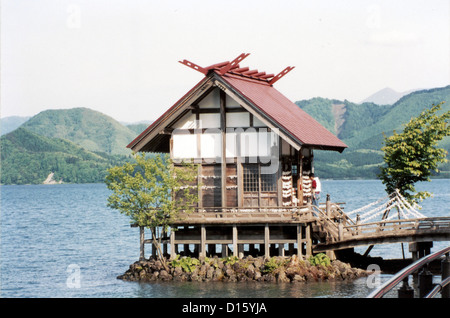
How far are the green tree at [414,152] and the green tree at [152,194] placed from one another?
1306 cm

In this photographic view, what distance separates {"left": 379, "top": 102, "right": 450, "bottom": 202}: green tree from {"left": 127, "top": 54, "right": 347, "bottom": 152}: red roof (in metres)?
3.93

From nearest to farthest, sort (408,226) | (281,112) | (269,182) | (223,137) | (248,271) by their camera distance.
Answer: (248,271)
(408,226)
(269,182)
(223,137)
(281,112)

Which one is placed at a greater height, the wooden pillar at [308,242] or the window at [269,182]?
the window at [269,182]

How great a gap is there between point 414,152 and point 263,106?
11.5 metres

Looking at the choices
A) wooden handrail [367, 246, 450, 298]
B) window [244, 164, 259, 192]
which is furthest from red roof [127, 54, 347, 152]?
wooden handrail [367, 246, 450, 298]

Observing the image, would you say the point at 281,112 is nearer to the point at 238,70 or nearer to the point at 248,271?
the point at 238,70

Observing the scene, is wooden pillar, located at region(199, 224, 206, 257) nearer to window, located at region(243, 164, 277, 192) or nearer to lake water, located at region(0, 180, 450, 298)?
lake water, located at region(0, 180, 450, 298)

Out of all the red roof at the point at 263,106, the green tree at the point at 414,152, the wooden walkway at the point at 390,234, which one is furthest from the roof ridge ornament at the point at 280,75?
the wooden walkway at the point at 390,234

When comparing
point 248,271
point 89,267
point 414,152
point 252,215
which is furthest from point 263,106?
point 89,267

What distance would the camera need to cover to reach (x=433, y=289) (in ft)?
31.1

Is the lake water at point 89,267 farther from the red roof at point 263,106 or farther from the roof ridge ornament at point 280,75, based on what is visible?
the roof ridge ornament at point 280,75

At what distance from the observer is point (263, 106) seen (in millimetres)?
34281

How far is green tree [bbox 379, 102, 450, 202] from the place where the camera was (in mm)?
41128

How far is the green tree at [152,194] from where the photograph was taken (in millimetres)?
34000
